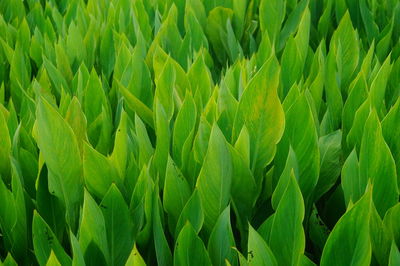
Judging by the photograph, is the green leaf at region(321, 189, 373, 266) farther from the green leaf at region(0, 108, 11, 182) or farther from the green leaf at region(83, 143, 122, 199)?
the green leaf at region(0, 108, 11, 182)

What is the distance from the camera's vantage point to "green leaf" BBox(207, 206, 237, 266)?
1.43 metres

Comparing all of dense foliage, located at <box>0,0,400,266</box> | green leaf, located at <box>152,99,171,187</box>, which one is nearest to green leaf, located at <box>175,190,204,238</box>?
dense foliage, located at <box>0,0,400,266</box>

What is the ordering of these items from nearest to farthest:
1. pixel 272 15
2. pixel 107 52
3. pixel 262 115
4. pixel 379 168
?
pixel 379 168 → pixel 262 115 → pixel 107 52 → pixel 272 15

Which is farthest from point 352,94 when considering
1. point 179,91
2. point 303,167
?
point 179,91

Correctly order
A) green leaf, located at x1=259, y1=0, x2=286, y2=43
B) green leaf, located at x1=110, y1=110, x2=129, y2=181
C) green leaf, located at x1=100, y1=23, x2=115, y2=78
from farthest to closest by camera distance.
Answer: green leaf, located at x1=259, y1=0, x2=286, y2=43
green leaf, located at x1=100, y1=23, x2=115, y2=78
green leaf, located at x1=110, y1=110, x2=129, y2=181

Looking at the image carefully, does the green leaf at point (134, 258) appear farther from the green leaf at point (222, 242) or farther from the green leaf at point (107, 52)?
the green leaf at point (107, 52)

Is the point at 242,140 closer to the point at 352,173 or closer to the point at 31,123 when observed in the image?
the point at 352,173

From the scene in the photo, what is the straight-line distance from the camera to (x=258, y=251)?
129cm

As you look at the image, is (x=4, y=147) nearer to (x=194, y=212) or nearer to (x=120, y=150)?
(x=120, y=150)

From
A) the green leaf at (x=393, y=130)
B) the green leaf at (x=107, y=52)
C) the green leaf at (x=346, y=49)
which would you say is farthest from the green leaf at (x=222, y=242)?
the green leaf at (x=107, y=52)

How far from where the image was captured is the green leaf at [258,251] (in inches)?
50.5

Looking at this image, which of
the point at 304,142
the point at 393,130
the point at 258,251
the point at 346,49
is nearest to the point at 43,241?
the point at 258,251

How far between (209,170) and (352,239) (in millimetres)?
370

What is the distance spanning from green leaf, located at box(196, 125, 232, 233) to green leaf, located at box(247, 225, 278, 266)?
9.0 inches
